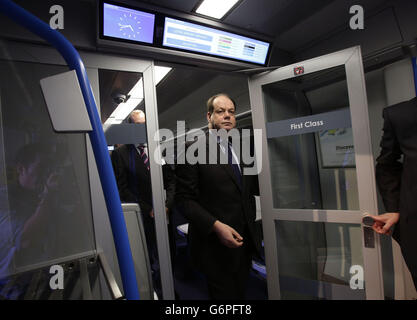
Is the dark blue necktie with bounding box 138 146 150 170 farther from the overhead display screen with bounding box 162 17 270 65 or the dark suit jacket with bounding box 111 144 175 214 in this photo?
the overhead display screen with bounding box 162 17 270 65

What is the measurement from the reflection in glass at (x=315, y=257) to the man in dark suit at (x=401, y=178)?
0.80 m

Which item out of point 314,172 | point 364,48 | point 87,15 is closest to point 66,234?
point 87,15

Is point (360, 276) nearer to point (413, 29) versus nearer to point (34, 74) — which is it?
point (413, 29)

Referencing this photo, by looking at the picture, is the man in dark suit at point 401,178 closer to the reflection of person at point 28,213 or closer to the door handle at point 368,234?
the door handle at point 368,234

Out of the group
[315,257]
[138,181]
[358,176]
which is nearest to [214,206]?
[138,181]

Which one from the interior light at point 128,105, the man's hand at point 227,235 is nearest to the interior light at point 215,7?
the interior light at point 128,105

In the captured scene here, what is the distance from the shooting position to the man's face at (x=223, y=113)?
1.84 m

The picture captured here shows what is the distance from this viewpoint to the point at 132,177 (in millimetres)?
1841

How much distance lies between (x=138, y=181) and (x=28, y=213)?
73cm

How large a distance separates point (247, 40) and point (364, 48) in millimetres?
1176

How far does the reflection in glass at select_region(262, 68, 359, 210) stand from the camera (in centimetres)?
224

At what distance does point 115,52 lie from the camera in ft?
5.72

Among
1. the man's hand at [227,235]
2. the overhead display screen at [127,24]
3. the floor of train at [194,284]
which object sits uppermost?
the overhead display screen at [127,24]

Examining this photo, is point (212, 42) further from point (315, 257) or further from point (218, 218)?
point (315, 257)
